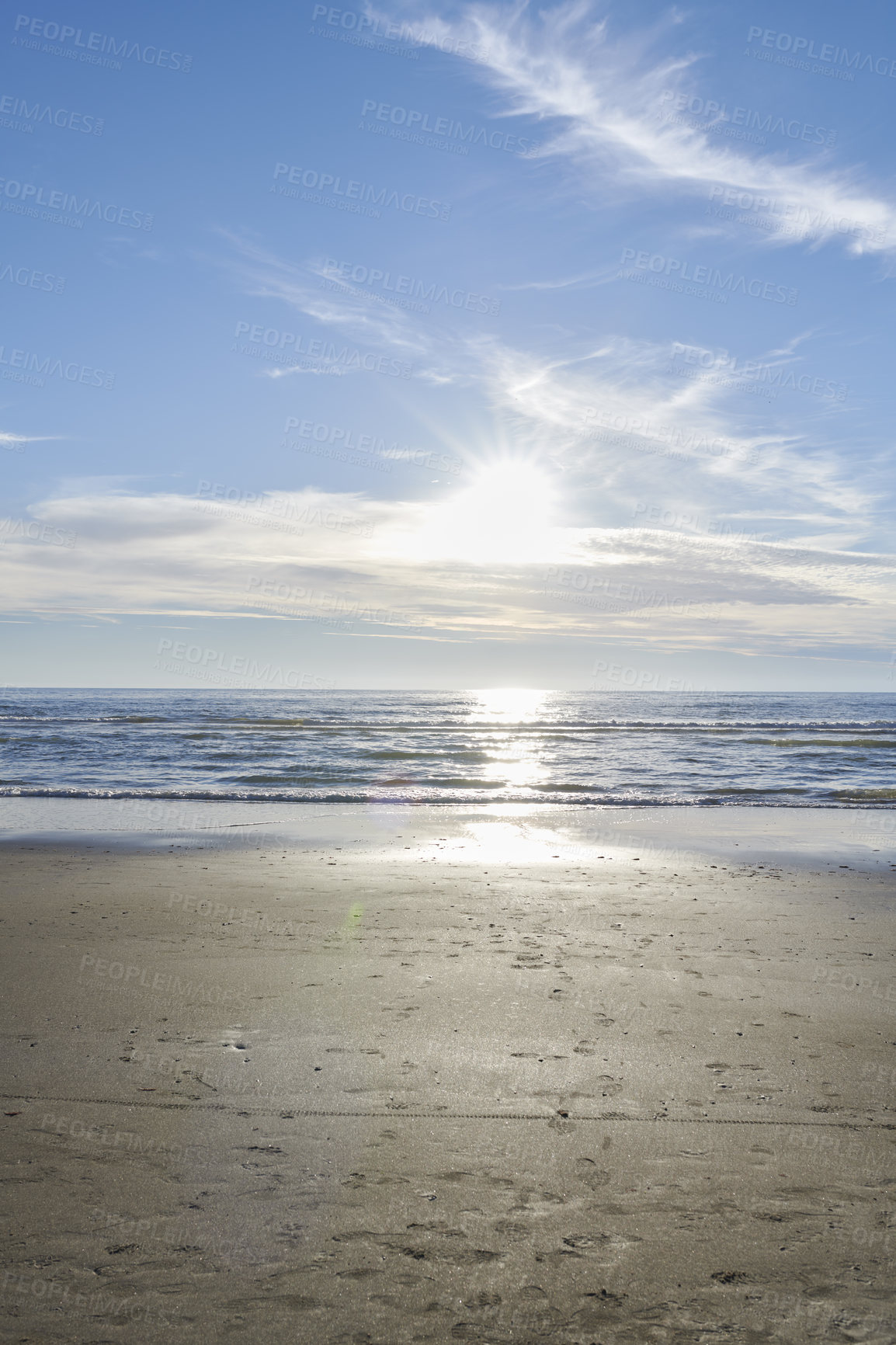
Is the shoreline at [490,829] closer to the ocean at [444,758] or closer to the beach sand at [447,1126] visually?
the ocean at [444,758]

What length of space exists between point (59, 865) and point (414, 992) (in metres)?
7.51

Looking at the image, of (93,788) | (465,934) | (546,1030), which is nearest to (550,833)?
(465,934)

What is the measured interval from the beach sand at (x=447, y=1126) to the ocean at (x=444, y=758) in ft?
39.8

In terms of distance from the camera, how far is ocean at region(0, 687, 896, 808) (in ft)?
68.1

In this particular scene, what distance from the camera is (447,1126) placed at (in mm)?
4410

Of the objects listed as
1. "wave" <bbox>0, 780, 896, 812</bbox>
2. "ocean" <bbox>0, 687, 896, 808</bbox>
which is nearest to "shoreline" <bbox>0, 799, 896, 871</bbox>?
"wave" <bbox>0, 780, 896, 812</bbox>

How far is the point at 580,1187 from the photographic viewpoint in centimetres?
385

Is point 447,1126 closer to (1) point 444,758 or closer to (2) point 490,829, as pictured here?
(2) point 490,829

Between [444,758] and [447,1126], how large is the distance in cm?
2546

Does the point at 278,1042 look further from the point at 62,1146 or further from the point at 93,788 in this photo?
the point at 93,788

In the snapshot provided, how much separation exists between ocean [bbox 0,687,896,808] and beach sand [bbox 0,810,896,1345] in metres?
12.1

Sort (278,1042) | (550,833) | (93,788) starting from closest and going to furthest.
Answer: (278,1042) → (550,833) → (93,788)

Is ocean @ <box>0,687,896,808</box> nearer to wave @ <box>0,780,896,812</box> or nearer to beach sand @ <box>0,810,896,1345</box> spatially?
wave @ <box>0,780,896,812</box>

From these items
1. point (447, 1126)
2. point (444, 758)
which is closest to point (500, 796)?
point (444, 758)
